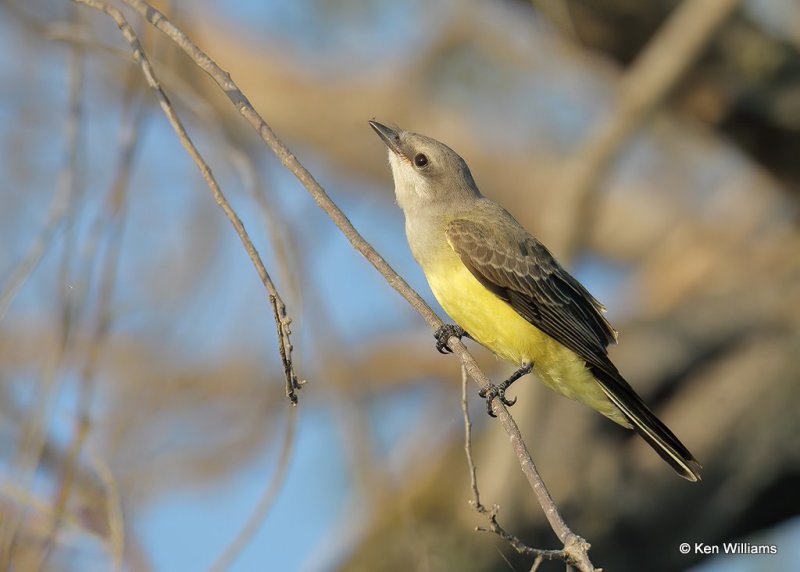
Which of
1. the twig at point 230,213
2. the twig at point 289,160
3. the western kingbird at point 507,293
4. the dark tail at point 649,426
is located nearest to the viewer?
the twig at point 230,213

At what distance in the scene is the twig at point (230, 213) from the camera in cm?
336

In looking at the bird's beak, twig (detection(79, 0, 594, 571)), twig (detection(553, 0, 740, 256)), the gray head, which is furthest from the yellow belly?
twig (detection(553, 0, 740, 256))

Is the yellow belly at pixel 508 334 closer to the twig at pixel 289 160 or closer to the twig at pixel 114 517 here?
the twig at pixel 289 160

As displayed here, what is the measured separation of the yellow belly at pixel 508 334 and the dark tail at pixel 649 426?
10 cm

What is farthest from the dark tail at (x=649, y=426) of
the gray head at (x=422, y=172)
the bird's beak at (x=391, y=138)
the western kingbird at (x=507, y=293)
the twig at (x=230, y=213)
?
the twig at (x=230, y=213)

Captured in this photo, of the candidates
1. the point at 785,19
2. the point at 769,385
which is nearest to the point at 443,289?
the point at 769,385

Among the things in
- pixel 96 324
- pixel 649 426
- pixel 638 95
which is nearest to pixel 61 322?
pixel 96 324

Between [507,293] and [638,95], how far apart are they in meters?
3.14

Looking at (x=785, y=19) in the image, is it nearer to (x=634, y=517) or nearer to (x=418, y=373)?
(x=634, y=517)

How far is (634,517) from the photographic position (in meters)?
8.23

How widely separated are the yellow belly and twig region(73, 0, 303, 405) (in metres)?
1.86

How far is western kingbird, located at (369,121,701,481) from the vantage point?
17.5 feet

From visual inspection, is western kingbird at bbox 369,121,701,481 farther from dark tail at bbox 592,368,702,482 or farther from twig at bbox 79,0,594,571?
twig at bbox 79,0,594,571

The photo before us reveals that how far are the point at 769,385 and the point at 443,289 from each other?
13.3 feet
